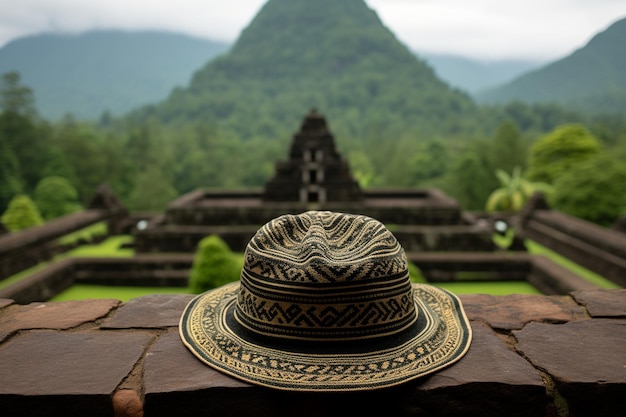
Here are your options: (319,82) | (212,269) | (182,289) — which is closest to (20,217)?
(182,289)

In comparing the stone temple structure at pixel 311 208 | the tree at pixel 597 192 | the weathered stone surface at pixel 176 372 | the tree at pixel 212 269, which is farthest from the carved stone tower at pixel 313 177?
the weathered stone surface at pixel 176 372

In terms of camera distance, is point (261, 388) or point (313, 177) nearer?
point (261, 388)

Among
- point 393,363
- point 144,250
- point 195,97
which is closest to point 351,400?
point 393,363

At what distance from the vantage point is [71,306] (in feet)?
7.40

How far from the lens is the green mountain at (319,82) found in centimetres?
6562

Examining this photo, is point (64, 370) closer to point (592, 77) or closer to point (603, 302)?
point (603, 302)

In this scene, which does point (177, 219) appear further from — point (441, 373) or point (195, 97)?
point (195, 97)

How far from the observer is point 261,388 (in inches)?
59.3

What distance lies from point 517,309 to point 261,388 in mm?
1422

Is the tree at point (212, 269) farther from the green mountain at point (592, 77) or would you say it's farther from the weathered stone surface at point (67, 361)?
the green mountain at point (592, 77)

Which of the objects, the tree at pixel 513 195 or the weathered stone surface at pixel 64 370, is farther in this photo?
the tree at pixel 513 195

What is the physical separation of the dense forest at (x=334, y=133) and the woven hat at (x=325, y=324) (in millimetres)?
14892

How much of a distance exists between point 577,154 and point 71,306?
21.8m

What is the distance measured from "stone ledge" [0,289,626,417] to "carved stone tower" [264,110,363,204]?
10.9m
